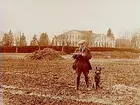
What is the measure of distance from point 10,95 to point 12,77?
5.6 inches

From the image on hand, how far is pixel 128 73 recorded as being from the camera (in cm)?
327

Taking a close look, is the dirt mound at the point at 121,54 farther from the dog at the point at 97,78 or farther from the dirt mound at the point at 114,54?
the dog at the point at 97,78

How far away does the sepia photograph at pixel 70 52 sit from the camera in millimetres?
3256

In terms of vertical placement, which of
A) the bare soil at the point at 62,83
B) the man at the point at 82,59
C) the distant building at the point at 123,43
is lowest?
the bare soil at the point at 62,83

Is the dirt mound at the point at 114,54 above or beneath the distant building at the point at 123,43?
beneath

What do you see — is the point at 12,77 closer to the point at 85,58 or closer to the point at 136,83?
the point at 85,58

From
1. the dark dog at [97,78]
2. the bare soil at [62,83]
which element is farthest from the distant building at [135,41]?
the dark dog at [97,78]

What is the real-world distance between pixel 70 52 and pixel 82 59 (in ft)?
0.34

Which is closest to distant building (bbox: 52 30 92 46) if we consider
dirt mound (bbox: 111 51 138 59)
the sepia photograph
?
the sepia photograph

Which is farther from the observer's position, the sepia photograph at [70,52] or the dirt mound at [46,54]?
the dirt mound at [46,54]

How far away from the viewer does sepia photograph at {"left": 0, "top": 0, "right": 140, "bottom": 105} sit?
3.26 m

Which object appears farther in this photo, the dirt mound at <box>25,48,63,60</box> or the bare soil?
the dirt mound at <box>25,48,63,60</box>

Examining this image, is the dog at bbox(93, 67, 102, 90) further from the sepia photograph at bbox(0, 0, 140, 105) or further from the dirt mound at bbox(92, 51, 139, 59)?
the dirt mound at bbox(92, 51, 139, 59)

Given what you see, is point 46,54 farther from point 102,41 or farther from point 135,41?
point 135,41
